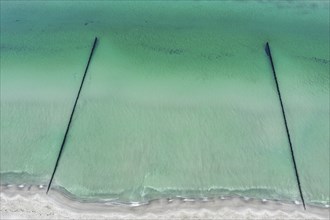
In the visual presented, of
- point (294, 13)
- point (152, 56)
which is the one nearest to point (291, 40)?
point (294, 13)

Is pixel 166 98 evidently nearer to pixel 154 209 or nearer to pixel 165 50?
pixel 165 50

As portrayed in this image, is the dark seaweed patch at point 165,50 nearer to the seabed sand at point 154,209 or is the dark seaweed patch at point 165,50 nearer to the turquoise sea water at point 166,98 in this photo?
the turquoise sea water at point 166,98

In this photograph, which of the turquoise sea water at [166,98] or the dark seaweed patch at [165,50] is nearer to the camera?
the turquoise sea water at [166,98]

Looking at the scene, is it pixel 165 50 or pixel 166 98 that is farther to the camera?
pixel 165 50

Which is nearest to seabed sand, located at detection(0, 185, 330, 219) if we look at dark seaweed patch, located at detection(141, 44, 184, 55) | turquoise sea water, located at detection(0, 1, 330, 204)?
turquoise sea water, located at detection(0, 1, 330, 204)

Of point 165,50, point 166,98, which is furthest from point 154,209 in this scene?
point 165,50

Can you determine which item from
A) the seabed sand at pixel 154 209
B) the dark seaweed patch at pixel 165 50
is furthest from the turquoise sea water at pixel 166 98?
the seabed sand at pixel 154 209

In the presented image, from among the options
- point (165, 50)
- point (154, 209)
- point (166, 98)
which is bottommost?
point (154, 209)

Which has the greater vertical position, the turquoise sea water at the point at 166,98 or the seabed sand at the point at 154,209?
the turquoise sea water at the point at 166,98
